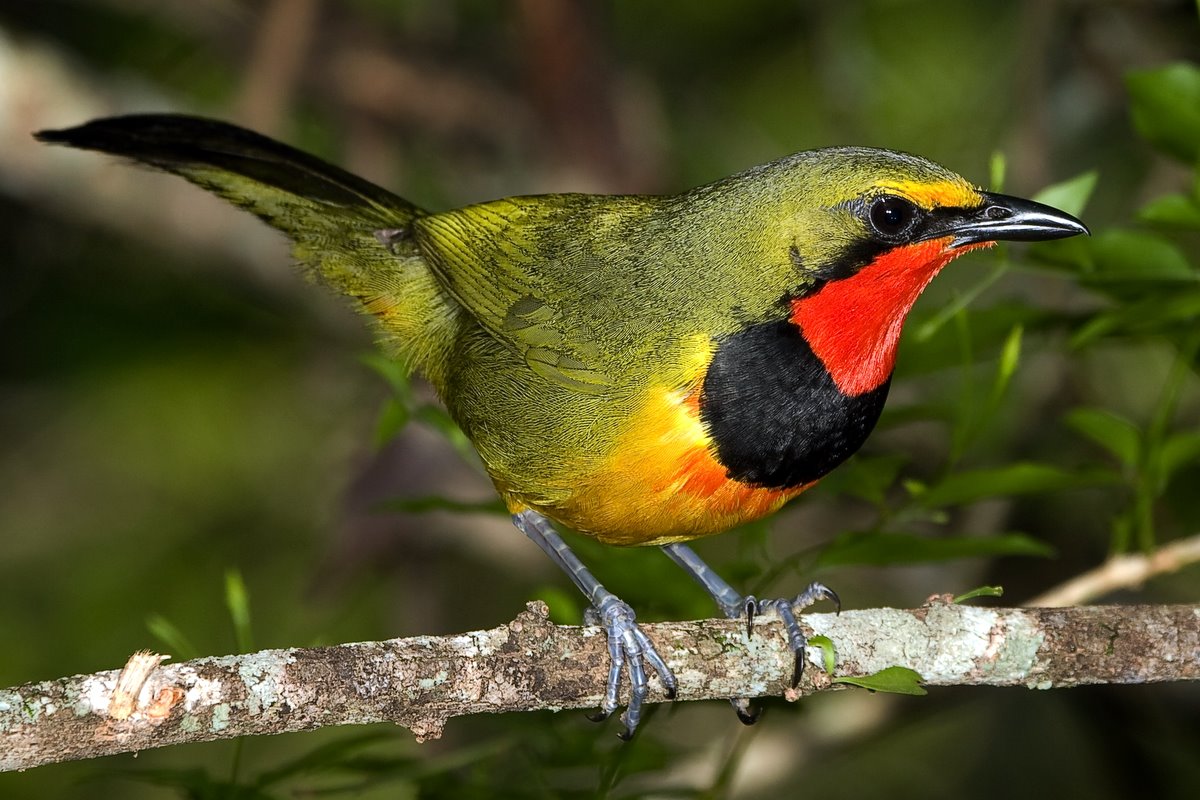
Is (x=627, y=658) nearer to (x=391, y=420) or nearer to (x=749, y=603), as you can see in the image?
(x=749, y=603)

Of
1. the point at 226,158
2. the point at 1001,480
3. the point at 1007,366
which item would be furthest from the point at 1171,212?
the point at 226,158

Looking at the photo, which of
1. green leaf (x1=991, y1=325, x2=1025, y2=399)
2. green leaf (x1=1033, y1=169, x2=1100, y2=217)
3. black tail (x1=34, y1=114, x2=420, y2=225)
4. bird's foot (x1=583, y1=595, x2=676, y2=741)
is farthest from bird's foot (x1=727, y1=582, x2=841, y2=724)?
black tail (x1=34, y1=114, x2=420, y2=225)

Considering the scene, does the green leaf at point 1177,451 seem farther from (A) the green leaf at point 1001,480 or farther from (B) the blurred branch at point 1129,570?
(B) the blurred branch at point 1129,570

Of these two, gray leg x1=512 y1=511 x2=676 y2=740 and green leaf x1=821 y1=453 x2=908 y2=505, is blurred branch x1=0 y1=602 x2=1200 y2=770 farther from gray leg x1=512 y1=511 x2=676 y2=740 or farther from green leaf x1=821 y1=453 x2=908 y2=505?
green leaf x1=821 y1=453 x2=908 y2=505

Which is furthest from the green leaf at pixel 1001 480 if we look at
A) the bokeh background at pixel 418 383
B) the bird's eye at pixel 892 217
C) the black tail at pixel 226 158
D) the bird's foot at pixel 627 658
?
the black tail at pixel 226 158

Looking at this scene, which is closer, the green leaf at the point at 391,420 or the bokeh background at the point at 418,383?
the green leaf at the point at 391,420

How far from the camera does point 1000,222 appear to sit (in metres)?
3.47

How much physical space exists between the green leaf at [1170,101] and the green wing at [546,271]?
141cm

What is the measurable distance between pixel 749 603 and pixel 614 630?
36 cm

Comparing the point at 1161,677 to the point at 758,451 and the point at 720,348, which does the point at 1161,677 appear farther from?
the point at 720,348

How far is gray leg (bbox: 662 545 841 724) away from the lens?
3.07 m

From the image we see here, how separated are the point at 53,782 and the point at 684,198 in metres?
4.48

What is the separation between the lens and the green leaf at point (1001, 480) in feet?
11.1

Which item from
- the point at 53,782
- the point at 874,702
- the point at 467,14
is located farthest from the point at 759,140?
the point at 53,782
